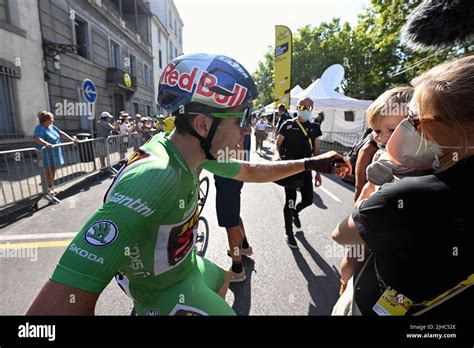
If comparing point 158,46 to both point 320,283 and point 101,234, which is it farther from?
point 101,234

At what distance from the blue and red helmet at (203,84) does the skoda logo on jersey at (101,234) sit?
0.70m

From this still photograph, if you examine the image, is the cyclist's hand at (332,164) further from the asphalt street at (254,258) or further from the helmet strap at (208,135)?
the asphalt street at (254,258)

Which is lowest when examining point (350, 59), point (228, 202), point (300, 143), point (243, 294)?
point (243, 294)

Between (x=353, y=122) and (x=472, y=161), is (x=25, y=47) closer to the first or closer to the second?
(x=472, y=161)

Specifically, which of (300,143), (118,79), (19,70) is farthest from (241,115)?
(118,79)

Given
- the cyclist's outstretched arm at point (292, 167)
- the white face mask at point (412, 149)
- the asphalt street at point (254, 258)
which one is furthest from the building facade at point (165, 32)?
the white face mask at point (412, 149)

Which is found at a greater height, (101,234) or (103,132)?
(103,132)

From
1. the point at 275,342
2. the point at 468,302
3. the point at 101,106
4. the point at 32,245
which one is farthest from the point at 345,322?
the point at 101,106

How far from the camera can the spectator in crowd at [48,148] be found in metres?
5.95

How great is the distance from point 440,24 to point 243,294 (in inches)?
211

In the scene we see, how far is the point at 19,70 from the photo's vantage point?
10.4 m

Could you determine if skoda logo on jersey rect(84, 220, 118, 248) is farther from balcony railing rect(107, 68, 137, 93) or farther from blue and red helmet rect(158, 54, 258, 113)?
balcony railing rect(107, 68, 137, 93)

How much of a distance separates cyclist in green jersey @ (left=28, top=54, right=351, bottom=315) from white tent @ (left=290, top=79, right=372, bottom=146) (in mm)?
12748

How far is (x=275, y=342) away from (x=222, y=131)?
3.43 feet
